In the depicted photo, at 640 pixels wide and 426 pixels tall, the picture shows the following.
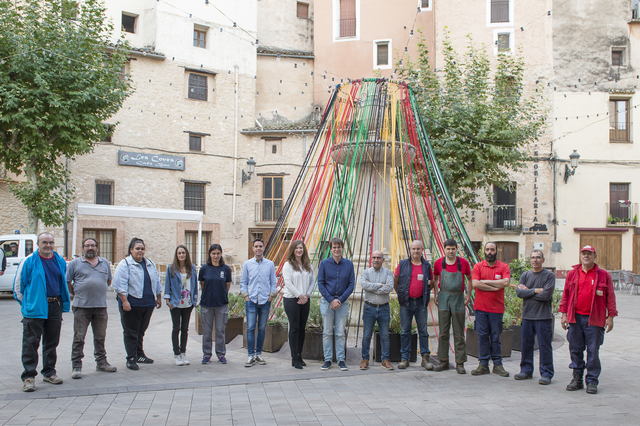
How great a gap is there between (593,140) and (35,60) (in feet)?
60.8

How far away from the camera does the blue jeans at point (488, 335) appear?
5.87 meters

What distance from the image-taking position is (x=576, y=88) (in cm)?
2073

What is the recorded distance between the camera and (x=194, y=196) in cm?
2186

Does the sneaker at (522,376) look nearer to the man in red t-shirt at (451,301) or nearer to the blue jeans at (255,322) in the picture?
the man in red t-shirt at (451,301)

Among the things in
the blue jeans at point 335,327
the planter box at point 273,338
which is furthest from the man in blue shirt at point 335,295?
the planter box at point 273,338

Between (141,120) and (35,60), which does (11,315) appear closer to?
(35,60)

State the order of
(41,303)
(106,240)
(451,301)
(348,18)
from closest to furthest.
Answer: (41,303)
(451,301)
(106,240)
(348,18)

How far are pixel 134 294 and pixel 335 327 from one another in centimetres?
224

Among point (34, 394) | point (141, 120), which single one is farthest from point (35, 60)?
point (34, 394)

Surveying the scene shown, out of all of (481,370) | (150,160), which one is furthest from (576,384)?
(150,160)

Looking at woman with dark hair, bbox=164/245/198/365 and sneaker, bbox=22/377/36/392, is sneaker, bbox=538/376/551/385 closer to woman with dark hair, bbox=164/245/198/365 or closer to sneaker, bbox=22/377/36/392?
woman with dark hair, bbox=164/245/198/365

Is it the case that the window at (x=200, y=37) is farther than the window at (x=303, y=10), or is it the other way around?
the window at (x=303, y=10)

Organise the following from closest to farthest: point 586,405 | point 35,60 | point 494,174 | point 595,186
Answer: point 586,405, point 35,60, point 494,174, point 595,186

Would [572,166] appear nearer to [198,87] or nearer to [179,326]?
[198,87]
